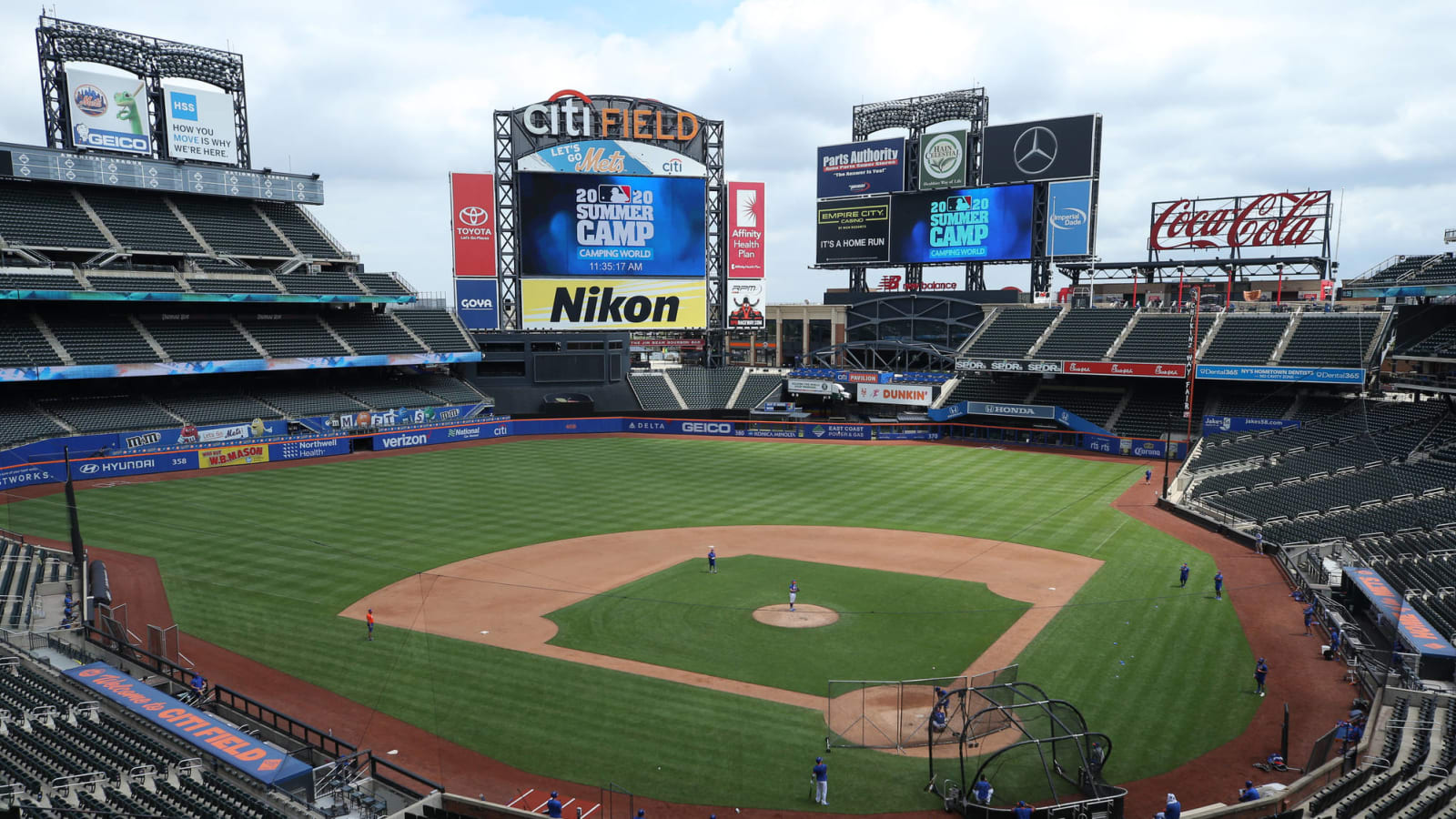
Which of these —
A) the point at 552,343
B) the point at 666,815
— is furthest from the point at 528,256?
the point at 666,815

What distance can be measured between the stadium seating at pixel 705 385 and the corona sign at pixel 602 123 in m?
16.9

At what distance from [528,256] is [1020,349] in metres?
35.7

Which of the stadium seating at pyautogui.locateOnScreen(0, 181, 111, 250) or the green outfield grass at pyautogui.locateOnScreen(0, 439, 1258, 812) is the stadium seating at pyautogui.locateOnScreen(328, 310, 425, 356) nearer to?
the green outfield grass at pyautogui.locateOnScreen(0, 439, 1258, 812)

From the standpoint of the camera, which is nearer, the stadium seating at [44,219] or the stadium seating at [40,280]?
the stadium seating at [40,280]

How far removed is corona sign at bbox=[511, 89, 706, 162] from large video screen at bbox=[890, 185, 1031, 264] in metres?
16.8

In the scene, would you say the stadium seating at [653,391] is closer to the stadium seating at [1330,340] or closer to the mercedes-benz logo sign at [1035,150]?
the mercedes-benz logo sign at [1035,150]

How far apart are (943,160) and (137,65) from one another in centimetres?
5462

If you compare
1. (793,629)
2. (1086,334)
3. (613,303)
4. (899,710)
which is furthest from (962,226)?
(899,710)

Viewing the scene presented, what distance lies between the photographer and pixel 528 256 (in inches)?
2537

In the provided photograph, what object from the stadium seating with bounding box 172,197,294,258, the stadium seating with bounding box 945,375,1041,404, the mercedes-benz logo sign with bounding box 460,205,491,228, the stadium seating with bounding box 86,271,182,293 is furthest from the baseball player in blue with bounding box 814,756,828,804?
the mercedes-benz logo sign with bounding box 460,205,491,228

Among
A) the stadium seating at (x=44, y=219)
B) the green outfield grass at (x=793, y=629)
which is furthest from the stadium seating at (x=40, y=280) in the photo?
the green outfield grass at (x=793, y=629)

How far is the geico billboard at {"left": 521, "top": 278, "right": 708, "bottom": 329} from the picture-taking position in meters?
65.1

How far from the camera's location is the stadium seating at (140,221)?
5309 centimetres

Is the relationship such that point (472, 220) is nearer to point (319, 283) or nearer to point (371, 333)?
point (371, 333)
